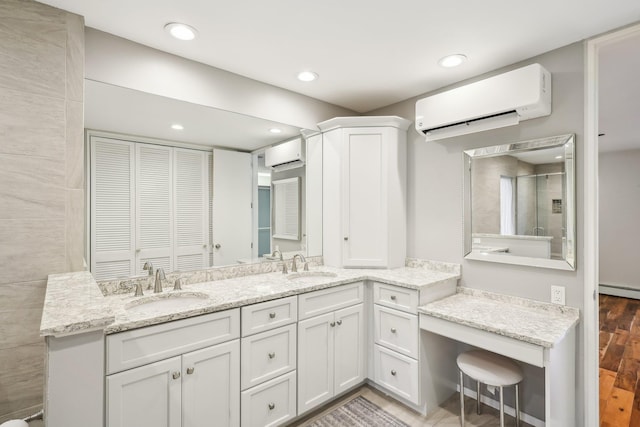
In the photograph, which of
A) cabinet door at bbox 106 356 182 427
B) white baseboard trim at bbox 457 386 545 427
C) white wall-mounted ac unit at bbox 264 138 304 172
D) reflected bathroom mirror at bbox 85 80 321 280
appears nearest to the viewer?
cabinet door at bbox 106 356 182 427

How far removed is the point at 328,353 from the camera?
2.17m

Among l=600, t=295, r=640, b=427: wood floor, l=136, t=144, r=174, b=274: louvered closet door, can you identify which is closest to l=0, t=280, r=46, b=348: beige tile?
l=136, t=144, r=174, b=274: louvered closet door

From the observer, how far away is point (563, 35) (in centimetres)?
182

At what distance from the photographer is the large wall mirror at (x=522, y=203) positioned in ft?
6.39

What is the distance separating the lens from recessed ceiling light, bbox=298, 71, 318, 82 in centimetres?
231

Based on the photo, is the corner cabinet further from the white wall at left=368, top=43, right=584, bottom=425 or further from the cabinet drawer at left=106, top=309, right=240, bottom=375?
the cabinet drawer at left=106, top=309, right=240, bottom=375

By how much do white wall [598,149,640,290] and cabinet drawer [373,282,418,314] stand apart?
528cm

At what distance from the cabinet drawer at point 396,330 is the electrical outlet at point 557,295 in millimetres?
852

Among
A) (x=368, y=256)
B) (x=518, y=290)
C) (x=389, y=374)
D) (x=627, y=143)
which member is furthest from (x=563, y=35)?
(x=627, y=143)

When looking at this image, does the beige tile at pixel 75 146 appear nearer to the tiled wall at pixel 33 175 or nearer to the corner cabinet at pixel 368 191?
the tiled wall at pixel 33 175

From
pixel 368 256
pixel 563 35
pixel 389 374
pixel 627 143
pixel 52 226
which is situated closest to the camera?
pixel 52 226

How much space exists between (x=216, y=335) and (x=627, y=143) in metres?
6.17

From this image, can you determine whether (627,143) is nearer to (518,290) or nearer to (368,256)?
(518,290)

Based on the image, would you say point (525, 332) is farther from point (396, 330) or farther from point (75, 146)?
point (75, 146)
